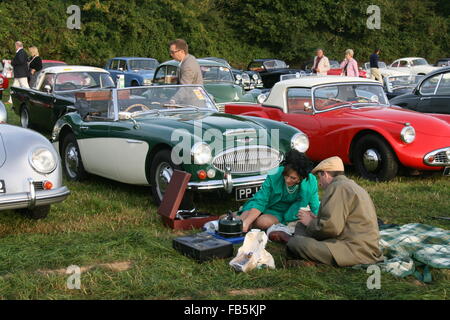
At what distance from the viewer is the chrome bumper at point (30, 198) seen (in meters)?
4.80

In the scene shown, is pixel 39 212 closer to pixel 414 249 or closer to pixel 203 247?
pixel 203 247

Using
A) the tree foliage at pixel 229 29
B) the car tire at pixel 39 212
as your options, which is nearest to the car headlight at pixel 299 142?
the car tire at pixel 39 212

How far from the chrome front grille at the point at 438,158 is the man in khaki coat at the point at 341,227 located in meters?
3.28

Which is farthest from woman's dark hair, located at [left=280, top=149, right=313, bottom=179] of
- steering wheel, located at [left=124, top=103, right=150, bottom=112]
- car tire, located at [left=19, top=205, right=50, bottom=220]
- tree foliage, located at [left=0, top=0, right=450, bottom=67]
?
tree foliage, located at [left=0, top=0, right=450, bottom=67]

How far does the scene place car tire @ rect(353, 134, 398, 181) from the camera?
7375 mm

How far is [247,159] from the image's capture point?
235 inches

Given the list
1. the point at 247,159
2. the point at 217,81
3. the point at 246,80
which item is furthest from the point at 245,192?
the point at 246,80

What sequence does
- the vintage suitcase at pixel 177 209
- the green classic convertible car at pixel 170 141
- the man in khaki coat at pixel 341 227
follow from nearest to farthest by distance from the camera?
the man in khaki coat at pixel 341 227 < the vintage suitcase at pixel 177 209 < the green classic convertible car at pixel 170 141

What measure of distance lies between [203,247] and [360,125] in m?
3.89

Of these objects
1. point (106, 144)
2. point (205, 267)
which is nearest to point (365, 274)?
point (205, 267)

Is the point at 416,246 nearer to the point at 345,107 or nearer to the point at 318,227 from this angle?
the point at 318,227

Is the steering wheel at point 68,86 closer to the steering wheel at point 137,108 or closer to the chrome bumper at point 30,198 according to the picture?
the steering wheel at point 137,108

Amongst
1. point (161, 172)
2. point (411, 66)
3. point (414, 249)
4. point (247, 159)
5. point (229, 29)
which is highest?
point (229, 29)

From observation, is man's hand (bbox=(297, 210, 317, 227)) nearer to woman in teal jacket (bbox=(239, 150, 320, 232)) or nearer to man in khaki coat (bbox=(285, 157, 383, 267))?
man in khaki coat (bbox=(285, 157, 383, 267))
